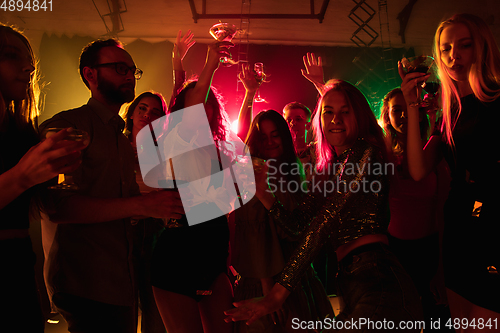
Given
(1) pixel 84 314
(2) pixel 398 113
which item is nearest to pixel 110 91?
(1) pixel 84 314

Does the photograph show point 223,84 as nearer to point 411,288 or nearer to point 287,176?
point 287,176

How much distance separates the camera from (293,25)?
242 inches

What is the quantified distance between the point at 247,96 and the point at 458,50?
1960 millimetres

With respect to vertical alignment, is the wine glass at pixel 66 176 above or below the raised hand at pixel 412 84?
below

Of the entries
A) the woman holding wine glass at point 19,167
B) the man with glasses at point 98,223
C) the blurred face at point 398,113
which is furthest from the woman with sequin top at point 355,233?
the blurred face at point 398,113

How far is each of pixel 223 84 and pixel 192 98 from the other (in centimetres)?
475

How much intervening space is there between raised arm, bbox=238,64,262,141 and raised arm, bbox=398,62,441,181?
1.66 meters

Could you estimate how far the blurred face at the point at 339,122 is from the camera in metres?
1.58

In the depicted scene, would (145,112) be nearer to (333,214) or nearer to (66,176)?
(66,176)

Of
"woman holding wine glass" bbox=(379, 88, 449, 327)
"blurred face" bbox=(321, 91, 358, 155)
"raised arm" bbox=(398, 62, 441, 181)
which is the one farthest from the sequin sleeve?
"woman holding wine glass" bbox=(379, 88, 449, 327)

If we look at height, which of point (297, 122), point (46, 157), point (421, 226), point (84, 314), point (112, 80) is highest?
point (112, 80)

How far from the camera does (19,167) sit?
3.41 feet

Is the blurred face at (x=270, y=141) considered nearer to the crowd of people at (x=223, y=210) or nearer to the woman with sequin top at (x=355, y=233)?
the crowd of people at (x=223, y=210)

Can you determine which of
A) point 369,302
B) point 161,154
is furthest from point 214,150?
point 369,302
